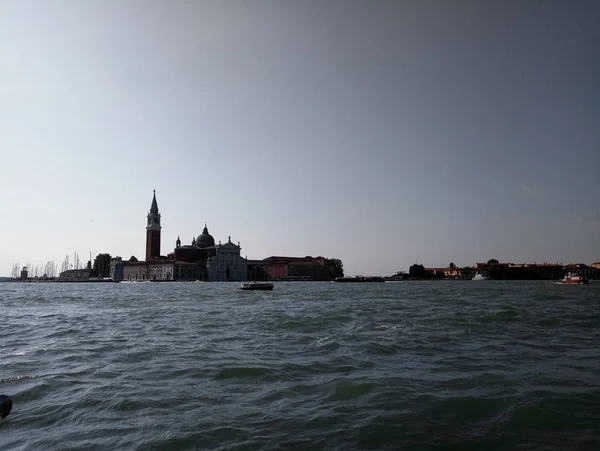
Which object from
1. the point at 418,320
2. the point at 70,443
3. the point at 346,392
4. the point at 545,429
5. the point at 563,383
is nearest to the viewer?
→ the point at 70,443

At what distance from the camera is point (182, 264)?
129 meters

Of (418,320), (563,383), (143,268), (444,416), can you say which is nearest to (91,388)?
(444,416)

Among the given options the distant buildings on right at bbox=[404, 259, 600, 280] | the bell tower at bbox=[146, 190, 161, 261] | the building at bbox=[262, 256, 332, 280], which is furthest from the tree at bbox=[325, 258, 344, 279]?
the bell tower at bbox=[146, 190, 161, 261]

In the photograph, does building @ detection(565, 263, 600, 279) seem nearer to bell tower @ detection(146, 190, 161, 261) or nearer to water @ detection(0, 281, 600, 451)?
bell tower @ detection(146, 190, 161, 261)

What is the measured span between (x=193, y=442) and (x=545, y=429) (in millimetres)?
4870

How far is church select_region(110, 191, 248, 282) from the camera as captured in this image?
12988 cm

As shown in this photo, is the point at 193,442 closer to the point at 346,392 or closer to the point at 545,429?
the point at 346,392

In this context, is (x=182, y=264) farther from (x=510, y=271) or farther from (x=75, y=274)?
(x=510, y=271)

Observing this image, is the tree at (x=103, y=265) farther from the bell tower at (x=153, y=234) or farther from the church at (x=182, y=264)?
the bell tower at (x=153, y=234)

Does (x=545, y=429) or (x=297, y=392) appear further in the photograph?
(x=297, y=392)

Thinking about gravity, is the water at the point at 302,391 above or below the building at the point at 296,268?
below

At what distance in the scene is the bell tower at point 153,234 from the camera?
136 m

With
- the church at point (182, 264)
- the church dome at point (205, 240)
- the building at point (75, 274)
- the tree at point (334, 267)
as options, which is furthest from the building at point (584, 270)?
the building at point (75, 274)

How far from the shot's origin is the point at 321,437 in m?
6.45
